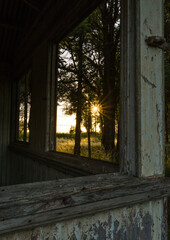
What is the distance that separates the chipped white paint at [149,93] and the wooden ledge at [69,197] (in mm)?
133

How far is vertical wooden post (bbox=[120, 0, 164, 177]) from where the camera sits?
1551mm

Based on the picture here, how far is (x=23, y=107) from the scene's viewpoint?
507 cm

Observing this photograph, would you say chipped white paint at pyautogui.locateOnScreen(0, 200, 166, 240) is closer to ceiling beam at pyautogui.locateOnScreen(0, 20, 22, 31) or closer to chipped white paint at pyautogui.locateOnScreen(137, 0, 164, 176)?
chipped white paint at pyautogui.locateOnScreen(137, 0, 164, 176)

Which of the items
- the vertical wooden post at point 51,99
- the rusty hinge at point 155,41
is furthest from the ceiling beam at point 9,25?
the rusty hinge at point 155,41

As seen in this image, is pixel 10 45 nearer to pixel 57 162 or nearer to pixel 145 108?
pixel 57 162

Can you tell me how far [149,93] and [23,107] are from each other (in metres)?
3.96

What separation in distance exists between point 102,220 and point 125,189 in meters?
0.26

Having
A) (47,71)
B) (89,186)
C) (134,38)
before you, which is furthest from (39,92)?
(89,186)

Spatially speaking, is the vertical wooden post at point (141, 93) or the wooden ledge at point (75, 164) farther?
the wooden ledge at point (75, 164)

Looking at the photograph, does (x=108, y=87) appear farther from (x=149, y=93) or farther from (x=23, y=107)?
(x=149, y=93)

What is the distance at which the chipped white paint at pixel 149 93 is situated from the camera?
1.55 m

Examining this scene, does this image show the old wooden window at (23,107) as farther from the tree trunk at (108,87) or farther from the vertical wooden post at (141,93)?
the vertical wooden post at (141,93)

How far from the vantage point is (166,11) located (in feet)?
24.2

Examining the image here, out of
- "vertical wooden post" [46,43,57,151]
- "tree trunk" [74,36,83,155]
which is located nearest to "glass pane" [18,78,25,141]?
"vertical wooden post" [46,43,57,151]
